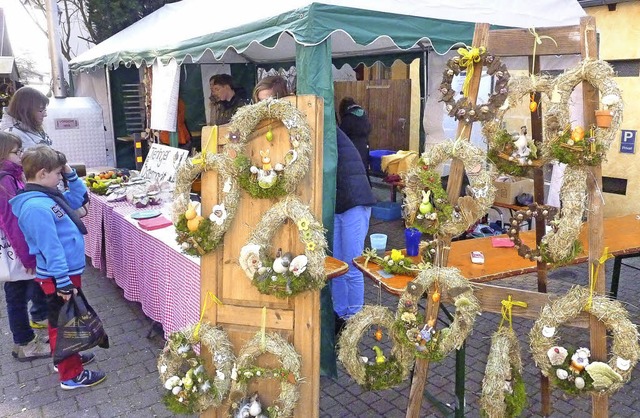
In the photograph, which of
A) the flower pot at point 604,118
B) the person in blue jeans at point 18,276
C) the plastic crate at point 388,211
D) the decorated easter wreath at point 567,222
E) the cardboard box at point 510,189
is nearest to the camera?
the flower pot at point 604,118

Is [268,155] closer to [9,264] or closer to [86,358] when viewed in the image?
[9,264]

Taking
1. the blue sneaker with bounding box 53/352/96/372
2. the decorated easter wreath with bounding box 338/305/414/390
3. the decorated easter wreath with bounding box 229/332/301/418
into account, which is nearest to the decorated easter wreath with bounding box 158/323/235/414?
the decorated easter wreath with bounding box 229/332/301/418

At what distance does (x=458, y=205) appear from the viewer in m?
2.19

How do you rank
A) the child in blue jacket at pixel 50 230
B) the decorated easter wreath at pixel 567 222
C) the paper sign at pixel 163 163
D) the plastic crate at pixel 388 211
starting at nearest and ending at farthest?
the decorated easter wreath at pixel 567 222 < the child in blue jacket at pixel 50 230 < the paper sign at pixel 163 163 < the plastic crate at pixel 388 211

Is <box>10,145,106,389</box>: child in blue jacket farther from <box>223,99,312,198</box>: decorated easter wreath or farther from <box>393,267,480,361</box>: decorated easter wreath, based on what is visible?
<box>393,267,480,361</box>: decorated easter wreath

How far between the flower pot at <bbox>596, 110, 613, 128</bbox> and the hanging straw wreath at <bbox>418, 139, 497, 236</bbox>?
44cm

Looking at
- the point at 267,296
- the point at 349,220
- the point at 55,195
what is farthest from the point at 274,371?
the point at 55,195

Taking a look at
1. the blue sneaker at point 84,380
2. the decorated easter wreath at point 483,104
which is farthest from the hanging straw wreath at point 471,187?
the blue sneaker at point 84,380

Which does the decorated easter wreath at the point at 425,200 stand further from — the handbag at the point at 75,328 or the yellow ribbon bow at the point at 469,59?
the handbag at the point at 75,328

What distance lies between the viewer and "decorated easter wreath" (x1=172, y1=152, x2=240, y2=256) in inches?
92.8

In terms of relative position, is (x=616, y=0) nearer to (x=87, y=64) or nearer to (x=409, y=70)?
(x=409, y=70)

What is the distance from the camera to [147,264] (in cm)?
402

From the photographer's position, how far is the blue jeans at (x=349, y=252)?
3.89 metres

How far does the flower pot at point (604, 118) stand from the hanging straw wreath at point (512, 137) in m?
0.33
